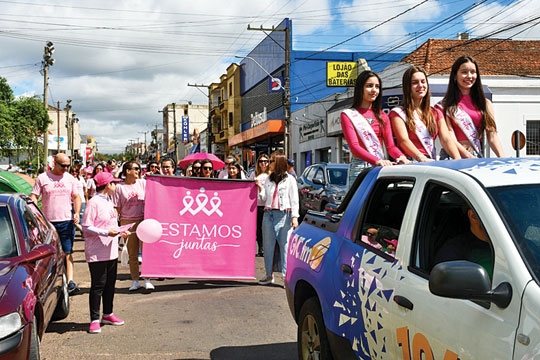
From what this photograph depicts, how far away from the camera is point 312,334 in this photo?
4000 millimetres

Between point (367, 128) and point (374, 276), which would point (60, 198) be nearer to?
point (367, 128)

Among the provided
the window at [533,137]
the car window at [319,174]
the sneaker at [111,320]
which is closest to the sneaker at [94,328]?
the sneaker at [111,320]

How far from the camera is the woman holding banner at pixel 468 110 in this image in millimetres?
4648

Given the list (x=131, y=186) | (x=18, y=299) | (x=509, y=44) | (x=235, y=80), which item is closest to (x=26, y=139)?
(x=235, y=80)

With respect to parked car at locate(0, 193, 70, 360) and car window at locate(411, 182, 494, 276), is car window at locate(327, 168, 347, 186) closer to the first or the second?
parked car at locate(0, 193, 70, 360)

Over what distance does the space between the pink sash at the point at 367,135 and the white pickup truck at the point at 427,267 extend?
2.73ft

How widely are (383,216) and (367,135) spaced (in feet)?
4.90

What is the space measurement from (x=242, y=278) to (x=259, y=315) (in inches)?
58.8

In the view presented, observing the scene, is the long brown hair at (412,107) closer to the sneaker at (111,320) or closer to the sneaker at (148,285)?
the sneaker at (111,320)

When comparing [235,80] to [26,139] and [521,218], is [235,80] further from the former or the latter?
[521,218]

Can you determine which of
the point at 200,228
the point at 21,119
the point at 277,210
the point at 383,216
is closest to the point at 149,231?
the point at 200,228

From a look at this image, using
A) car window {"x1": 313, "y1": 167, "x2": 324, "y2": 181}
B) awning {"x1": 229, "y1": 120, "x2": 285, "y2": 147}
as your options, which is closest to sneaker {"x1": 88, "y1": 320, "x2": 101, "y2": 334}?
car window {"x1": 313, "y1": 167, "x2": 324, "y2": 181}

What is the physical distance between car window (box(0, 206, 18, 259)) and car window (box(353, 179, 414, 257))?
2.96 m

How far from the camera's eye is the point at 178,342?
214 inches
